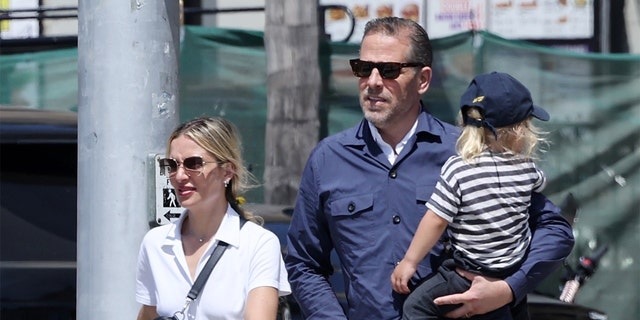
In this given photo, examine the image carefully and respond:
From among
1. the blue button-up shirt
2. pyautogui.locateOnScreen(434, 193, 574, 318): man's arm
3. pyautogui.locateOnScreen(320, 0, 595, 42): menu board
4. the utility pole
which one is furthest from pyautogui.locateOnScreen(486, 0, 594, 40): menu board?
pyautogui.locateOnScreen(434, 193, 574, 318): man's arm

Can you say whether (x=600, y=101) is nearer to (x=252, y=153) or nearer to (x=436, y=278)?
(x=252, y=153)

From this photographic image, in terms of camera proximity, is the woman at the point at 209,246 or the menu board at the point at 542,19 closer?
the woman at the point at 209,246

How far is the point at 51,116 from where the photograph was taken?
255 inches

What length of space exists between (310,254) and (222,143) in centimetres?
54

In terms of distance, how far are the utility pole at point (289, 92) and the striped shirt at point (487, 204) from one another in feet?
14.5

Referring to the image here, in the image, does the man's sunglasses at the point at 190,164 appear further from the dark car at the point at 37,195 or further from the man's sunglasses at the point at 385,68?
the dark car at the point at 37,195

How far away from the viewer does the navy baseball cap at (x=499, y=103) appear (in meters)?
3.61

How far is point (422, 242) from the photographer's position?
3.59m

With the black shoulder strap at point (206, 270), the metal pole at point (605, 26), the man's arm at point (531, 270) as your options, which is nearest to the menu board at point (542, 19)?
the metal pole at point (605, 26)

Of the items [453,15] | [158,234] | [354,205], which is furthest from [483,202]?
[453,15]

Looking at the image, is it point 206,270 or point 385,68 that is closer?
point 206,270

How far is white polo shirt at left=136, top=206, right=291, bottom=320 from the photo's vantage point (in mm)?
3445

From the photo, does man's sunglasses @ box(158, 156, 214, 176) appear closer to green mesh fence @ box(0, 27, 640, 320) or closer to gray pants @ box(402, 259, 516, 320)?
gray pants @ box(402, 259, 516, 320)

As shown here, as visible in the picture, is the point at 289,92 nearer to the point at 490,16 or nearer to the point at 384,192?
the point at 490,16
